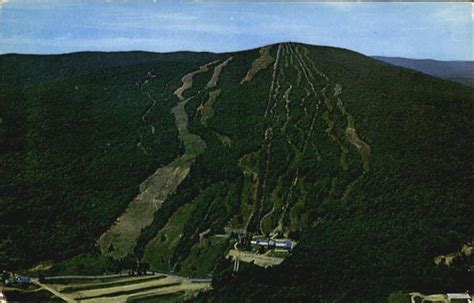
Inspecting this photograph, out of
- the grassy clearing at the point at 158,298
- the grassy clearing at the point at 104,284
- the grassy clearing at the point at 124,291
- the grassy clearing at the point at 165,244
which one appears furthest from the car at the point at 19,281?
the grassy clearing at the point at 165,244

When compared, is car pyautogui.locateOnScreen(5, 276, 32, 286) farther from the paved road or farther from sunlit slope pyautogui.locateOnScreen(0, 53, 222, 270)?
sunlit slope pyautogui.locateOnScreen(0, 53, 222, 270)

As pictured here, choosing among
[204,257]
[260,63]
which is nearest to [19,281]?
[204,257]

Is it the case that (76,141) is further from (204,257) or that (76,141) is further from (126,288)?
(204,257)

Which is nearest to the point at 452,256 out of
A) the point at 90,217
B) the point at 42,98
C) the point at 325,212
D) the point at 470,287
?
the point at 470,287

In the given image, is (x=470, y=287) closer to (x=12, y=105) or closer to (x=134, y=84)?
(x=134, y=84)

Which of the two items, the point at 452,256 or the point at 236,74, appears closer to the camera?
the point at 452,256

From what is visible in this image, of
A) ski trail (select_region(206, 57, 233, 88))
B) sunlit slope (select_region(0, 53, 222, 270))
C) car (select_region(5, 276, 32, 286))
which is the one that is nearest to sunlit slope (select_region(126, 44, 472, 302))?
ski trail (select_region(206, 57, 233, 88))
